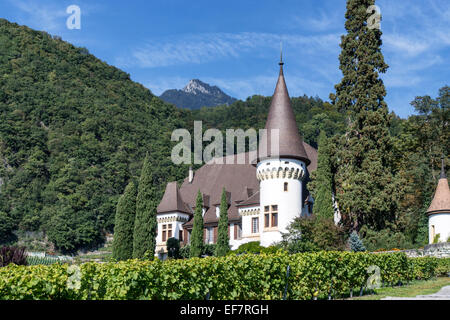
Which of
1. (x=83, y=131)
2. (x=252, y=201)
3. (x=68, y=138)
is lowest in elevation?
(x=252, y=201)

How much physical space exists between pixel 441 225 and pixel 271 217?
10285mm

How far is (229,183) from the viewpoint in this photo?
147 feet

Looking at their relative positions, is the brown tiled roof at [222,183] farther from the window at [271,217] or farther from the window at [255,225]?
the window at [271,217]

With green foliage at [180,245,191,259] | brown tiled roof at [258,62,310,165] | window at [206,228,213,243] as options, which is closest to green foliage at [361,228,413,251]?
brown tiled roof at [258,62,310,165]

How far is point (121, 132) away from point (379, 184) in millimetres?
59159

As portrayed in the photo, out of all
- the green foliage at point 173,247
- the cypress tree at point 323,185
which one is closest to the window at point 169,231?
the green foliage at point 173,247

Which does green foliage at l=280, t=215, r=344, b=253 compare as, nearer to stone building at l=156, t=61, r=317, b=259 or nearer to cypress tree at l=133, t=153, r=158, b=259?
stone building at l=156, t=61, r=317, b=259

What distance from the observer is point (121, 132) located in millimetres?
88375

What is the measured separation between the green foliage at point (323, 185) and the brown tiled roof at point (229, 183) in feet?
12.6

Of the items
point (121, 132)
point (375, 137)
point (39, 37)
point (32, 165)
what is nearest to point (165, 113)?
point (121, 132)

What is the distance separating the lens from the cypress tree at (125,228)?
38.6 m

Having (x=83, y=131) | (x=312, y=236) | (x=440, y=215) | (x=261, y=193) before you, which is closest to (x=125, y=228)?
(x=261, y=193)

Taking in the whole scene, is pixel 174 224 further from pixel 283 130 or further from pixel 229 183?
pixel 283 130

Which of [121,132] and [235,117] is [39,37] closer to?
[121,132]
